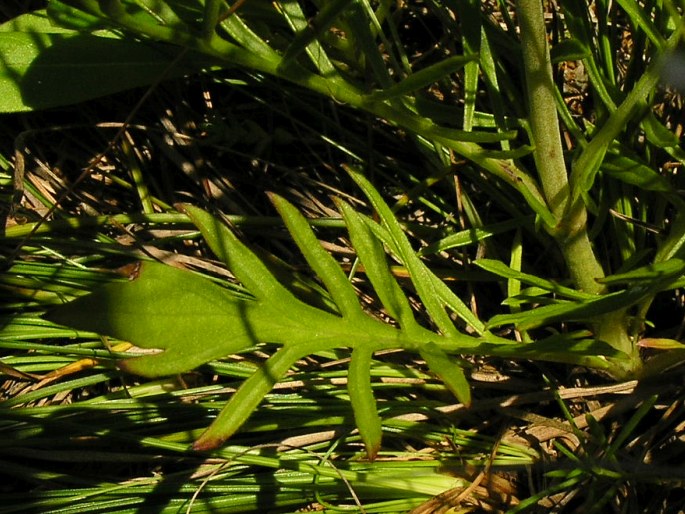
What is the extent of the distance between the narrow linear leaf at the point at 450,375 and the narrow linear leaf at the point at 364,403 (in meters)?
0.07

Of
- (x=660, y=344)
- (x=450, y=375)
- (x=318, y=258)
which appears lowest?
(x=660, y=344)

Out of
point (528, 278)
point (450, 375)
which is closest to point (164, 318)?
point (450, 375)

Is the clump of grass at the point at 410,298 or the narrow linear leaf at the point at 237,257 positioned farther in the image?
the clump of grass at the point at 410,298

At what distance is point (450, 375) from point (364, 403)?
11 centimetres

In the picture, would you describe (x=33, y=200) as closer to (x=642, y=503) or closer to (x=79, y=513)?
(x=79, y=513)

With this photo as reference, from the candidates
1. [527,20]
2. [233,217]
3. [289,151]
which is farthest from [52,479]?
[527,20]

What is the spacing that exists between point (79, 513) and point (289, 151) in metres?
0.71

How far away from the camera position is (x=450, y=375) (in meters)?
0.96

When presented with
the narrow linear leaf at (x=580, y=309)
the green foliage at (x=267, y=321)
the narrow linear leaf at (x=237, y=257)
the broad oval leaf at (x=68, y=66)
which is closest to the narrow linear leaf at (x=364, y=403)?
the green foliage at (x=267, y=321)

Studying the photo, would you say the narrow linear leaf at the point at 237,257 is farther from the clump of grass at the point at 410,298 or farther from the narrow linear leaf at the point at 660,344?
the narrow linear leaf at the point at 660,344

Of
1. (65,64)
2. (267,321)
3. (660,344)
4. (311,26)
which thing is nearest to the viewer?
(311,26)

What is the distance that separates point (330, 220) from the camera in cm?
139

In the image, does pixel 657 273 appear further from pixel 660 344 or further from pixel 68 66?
pixel 68 66

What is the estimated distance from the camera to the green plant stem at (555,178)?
0.96 m
